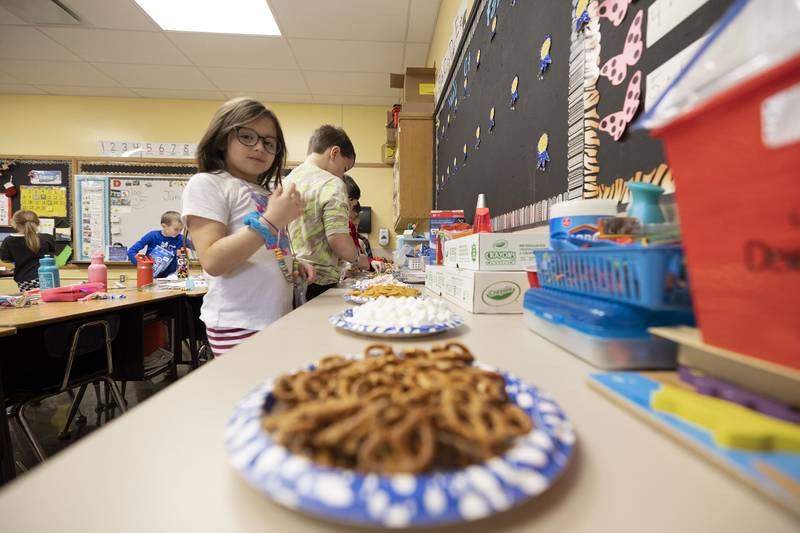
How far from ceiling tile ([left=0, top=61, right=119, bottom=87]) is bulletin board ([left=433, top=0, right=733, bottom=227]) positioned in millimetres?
4145

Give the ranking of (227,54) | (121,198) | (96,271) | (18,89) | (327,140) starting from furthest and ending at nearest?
(121,198) < (18,89) < (227,54) < (96,271) < (327,140)

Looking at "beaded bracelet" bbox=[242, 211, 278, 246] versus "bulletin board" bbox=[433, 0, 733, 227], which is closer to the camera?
"bulletin board" bbox=[433, 0, 733, 227]

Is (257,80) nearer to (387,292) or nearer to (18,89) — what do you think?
(18,89)

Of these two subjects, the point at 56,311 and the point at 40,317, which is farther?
the point at 56,311

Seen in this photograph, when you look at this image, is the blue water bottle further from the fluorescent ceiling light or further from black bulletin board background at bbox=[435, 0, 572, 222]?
black bulletin board background at bbox=[435, 0, 572, 222]

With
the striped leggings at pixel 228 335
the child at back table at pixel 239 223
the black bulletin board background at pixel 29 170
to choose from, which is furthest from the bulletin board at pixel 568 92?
the black bulletin board background at pixel 29 170

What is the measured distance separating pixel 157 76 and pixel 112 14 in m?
1.07

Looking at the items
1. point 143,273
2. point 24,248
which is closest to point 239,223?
point 143,273

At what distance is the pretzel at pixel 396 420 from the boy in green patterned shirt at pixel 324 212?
1.22 meters

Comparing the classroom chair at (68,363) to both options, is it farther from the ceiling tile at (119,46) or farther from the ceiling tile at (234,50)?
the ceiling tile at (119,46)

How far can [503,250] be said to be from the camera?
0.89 metres

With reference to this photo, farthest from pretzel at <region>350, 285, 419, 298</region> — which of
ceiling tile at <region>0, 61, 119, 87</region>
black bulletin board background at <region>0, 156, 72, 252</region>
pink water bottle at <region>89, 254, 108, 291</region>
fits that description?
black bulletin board background at <region>0, 156, 72, 252</region>

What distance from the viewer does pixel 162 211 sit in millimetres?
4488

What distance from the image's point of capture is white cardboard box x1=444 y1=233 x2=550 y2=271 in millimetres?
881
